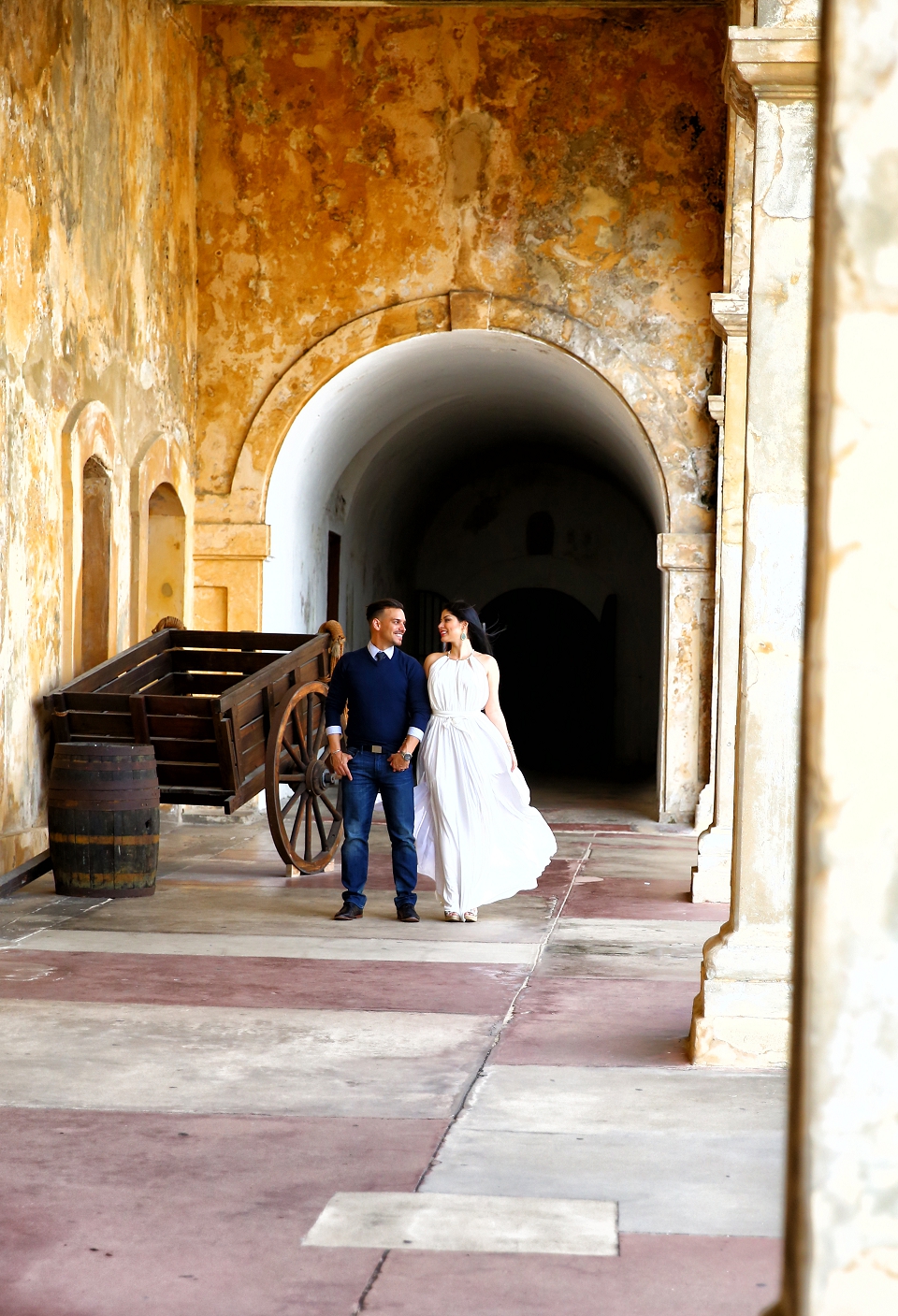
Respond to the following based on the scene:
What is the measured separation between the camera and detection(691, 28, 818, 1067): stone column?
15.4 ft

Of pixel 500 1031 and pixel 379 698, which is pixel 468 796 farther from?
pixel 500 1031

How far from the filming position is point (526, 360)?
13.2 m

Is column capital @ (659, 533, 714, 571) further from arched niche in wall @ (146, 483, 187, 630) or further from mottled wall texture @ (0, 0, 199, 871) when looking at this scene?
mottled wall texture @ (0, 0, 199, 871)

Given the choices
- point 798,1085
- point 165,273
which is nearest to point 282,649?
point 165,273

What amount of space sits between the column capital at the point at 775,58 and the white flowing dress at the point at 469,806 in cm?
367

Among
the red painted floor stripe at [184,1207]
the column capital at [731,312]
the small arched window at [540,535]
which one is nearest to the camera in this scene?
the red painted floor stripe at [184,1207]

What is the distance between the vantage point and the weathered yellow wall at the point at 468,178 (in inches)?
476

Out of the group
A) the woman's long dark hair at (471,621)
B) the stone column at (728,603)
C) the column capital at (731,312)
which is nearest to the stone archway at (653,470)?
the stone column at (728,603)

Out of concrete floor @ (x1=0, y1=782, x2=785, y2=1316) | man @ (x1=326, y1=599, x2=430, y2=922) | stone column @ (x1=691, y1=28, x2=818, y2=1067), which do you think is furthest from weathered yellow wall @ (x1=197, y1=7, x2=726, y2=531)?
stone column @ (x1=691, y1=28, x2=818, y2=1067)

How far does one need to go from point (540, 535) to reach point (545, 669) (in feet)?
10.9

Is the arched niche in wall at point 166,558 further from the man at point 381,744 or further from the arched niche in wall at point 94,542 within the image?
the man at point 381,744

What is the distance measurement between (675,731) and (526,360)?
3632 millimetres

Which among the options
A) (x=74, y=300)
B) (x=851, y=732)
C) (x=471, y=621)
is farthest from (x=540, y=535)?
(x=851, y=732)

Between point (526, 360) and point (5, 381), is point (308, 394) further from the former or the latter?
point (5, 381)
